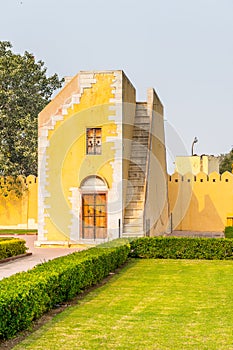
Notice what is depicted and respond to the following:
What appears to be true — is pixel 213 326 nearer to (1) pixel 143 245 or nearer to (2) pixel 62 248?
(1) pixel 143 245

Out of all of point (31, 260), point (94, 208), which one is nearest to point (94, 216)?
point (94, 208)

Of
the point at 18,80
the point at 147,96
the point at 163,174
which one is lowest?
the point at 163,174

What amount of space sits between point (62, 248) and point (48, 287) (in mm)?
11256

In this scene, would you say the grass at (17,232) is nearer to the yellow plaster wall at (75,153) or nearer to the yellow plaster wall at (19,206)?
the yellow plaster wall at (19,206)

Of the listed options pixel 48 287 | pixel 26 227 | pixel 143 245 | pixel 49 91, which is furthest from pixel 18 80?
pixel 48 287

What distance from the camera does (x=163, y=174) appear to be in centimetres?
2603

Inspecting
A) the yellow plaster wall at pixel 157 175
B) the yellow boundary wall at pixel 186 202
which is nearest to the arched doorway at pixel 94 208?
the yellow plaster wall at pixel 157 175

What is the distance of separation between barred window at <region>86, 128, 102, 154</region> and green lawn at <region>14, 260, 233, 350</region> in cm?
815

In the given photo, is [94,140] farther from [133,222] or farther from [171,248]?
[171,248]

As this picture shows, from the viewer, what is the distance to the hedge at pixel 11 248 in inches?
628

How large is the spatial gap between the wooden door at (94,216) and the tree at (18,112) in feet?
26.3

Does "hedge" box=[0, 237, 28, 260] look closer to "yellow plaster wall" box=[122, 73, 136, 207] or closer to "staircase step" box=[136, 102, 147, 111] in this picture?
"yellow plaster wall" box=[122, 73, 136, 207]

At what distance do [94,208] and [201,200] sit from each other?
856 centimetres

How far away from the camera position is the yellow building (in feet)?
66.2
